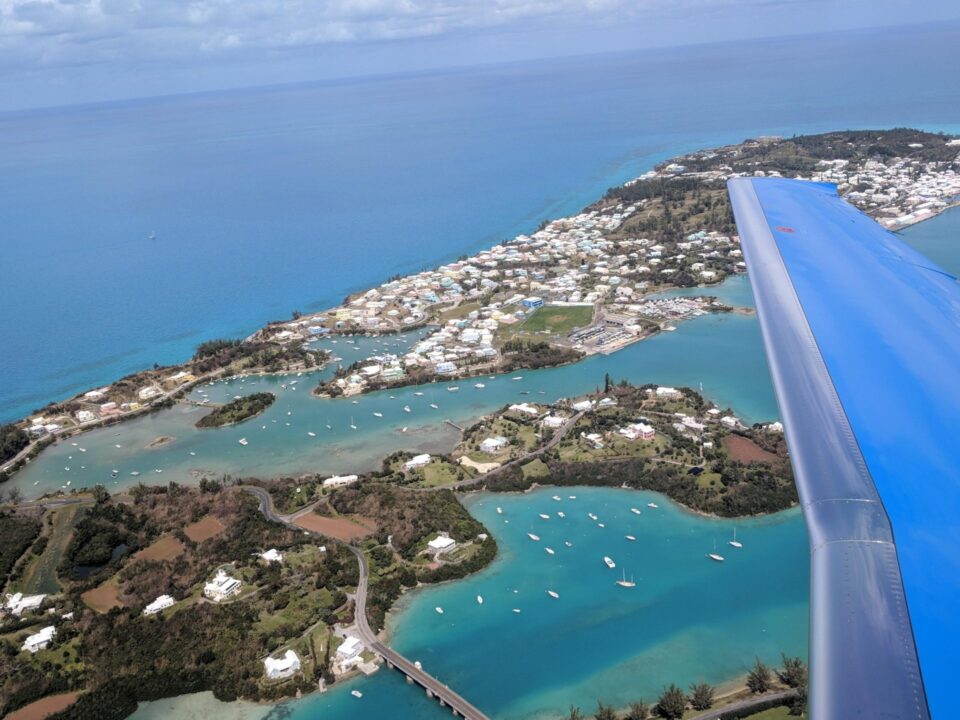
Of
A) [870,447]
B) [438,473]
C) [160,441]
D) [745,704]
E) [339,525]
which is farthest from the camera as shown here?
[160,441]

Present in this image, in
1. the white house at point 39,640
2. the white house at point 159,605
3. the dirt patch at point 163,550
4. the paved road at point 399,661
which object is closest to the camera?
the paved road at point 399,661

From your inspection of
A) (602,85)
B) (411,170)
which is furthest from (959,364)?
(602,85)

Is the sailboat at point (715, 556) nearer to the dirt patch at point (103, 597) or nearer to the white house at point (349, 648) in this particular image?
the white house at point (349, 648)

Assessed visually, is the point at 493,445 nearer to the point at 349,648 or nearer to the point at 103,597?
the point at 349,648

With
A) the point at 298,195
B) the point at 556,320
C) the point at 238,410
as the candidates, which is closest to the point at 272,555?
the point at 238,410

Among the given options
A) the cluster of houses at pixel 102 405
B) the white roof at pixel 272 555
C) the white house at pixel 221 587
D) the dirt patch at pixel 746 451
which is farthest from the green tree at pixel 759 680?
the cluster of houses at pixel 102 405

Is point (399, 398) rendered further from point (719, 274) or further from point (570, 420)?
point (719, 274)

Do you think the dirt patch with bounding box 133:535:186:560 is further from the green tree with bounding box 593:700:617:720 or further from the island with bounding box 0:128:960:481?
the green tree with bounding box 593:700:617:720
